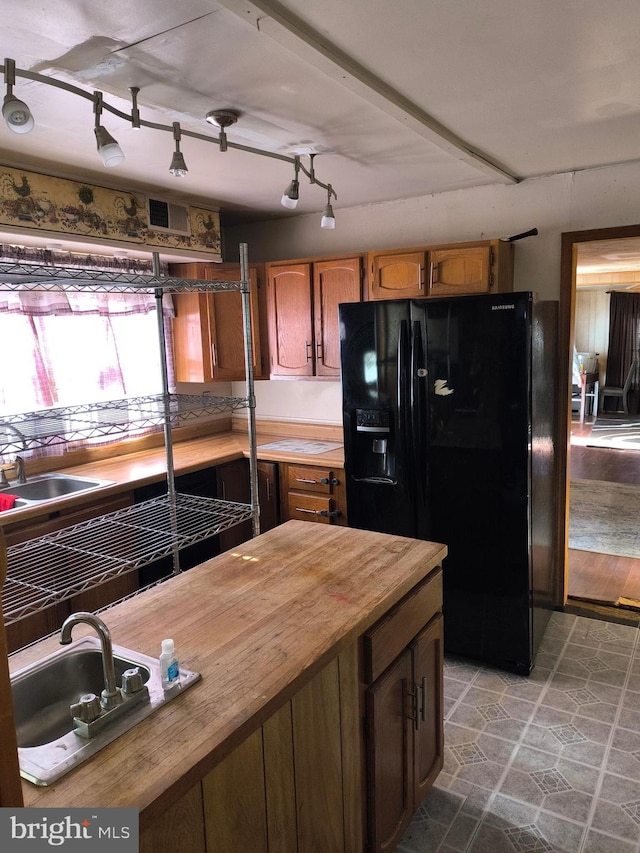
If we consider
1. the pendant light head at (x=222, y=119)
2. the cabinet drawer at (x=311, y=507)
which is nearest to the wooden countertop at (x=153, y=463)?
the cabinet drawer at (x=311, y=507)

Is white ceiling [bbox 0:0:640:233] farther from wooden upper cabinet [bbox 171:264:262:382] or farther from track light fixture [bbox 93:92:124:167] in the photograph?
wooden upper cabinet [bbox 171:264:262:382]

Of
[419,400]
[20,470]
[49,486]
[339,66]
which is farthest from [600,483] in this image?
[339,66]

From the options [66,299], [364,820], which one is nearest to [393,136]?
[66,299]

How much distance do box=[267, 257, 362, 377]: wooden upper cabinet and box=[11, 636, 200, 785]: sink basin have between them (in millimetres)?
2499

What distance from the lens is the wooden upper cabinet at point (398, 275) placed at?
331 cm

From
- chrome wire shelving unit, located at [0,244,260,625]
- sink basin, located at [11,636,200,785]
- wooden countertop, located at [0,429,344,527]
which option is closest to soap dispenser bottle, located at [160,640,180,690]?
sink basin, located at [11,636,200,785]

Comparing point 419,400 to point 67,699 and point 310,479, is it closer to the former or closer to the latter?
point 310,479

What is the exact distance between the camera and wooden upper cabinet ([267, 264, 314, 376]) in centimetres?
373

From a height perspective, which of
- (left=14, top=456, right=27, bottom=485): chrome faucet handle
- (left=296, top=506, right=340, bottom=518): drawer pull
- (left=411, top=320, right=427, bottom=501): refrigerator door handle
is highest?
(left=411, top=320, right=427, bottom=501): refrigerator door handle

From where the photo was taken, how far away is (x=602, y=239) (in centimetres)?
309

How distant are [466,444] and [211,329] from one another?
6.13 ft

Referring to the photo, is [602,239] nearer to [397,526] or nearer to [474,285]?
[474,285]

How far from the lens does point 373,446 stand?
10.1 feet

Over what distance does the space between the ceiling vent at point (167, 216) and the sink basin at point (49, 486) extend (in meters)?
1.41
